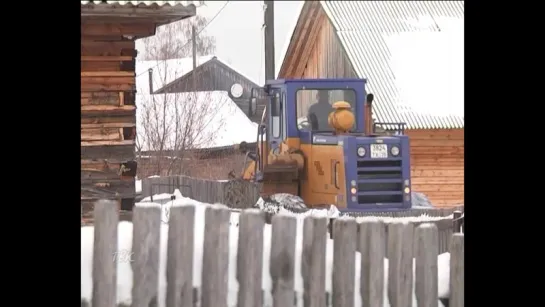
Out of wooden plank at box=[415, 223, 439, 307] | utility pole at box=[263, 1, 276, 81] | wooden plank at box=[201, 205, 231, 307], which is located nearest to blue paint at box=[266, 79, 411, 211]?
utility pole at box=[263, 1, 276, 81]

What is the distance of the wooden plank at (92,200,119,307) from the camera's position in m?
4.07

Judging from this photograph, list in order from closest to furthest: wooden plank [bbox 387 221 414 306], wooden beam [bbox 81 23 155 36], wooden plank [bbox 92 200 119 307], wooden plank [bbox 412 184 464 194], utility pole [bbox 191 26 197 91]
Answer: wooden plank [bbox 92 200 119 307], wooden plank [bbox 387 221 414 306], wooden beam [bbox 81 23 155 36], utility pole [bbox 191 26 197 91], wooden plank [bbox 412 184 464 194]

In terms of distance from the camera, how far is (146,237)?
4.16 m

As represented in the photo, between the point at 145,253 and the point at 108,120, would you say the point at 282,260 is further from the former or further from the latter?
the point at 108,120

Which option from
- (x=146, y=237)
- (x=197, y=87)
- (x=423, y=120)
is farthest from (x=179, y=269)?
(x=423, y=120)

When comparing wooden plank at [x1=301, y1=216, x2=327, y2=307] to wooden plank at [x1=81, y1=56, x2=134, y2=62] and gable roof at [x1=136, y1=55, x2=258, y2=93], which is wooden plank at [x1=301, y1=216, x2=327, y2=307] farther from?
gable roof at [x1=136, y1=55, x2=258, y2=93]

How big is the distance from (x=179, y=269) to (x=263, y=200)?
3.78 m

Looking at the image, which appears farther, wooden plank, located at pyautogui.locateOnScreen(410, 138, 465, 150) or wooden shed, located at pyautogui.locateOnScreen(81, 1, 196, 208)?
wooden plank, located at pyautogui.locateOnScreen(410, 138, 465, 150)

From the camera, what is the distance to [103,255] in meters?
4.08

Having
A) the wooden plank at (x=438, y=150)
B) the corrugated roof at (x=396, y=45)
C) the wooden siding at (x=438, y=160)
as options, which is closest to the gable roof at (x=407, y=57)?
the corrugated roof at (x=396, y=45)

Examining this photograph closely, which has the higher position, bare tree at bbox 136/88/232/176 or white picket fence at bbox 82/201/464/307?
bare tree at bbox 136/88/232/176

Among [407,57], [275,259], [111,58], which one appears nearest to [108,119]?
[111,58]
